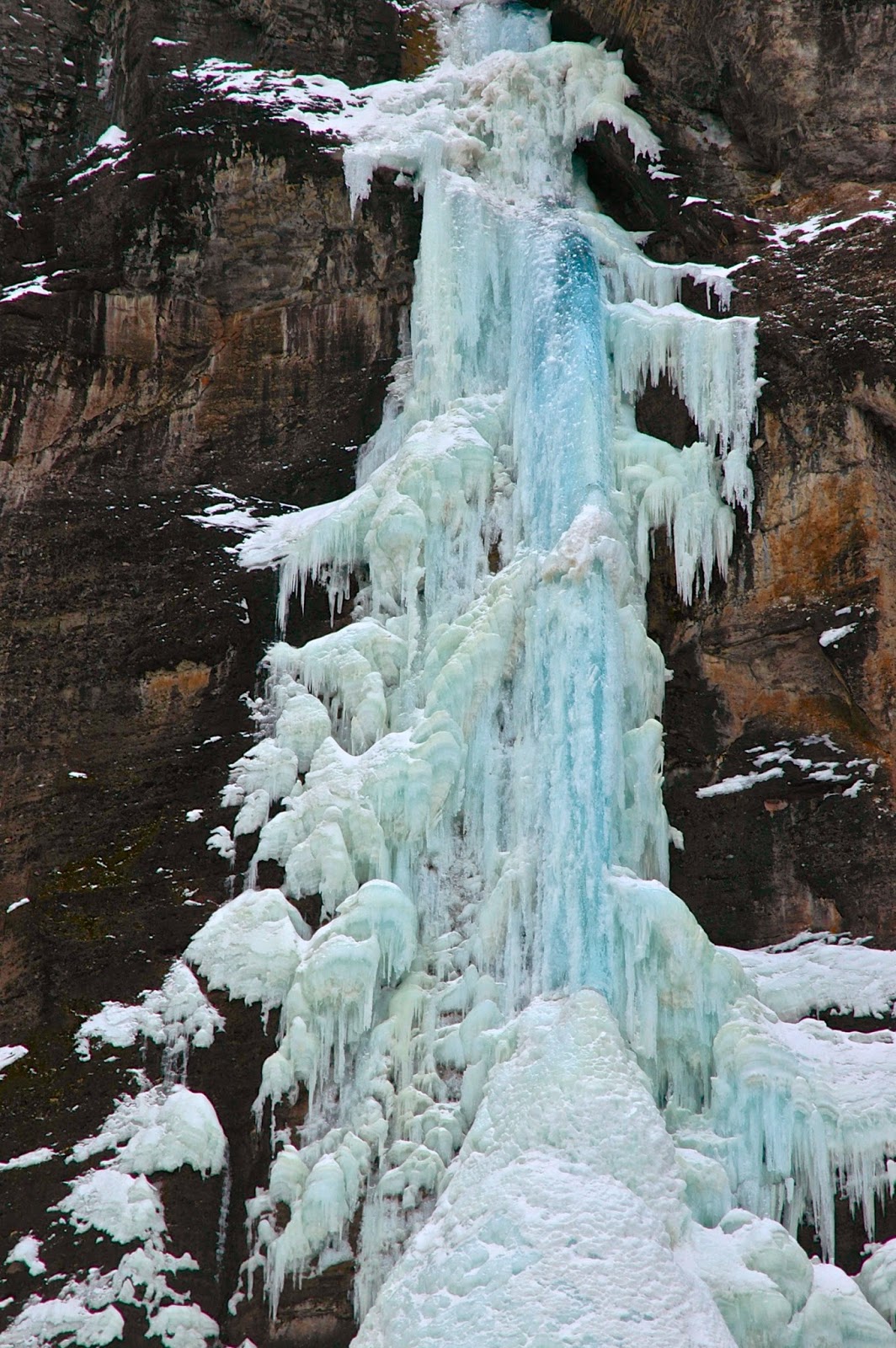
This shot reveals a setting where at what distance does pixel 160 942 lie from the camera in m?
11.6

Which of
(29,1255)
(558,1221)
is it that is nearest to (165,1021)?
(29,1255)

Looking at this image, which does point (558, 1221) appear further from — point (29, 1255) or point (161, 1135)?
point (29, 1255)

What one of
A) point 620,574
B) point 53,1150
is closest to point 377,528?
point 620,574

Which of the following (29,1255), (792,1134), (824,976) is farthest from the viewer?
(824,976)

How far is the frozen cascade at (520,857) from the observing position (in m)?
9.28

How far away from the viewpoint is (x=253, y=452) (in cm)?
1338

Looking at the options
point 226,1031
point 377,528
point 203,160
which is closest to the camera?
point 226,1031

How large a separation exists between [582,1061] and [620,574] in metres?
3.64

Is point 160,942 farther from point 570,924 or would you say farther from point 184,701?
point 570,924

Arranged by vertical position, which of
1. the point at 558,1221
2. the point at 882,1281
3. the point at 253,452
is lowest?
the point at 882,1281

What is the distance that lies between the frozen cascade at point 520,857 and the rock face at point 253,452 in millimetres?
364

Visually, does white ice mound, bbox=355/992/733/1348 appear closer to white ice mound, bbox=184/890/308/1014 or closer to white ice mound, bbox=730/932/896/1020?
white ice mound, bbox=730/932/896/1020

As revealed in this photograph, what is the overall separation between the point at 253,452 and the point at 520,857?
471 centimetres

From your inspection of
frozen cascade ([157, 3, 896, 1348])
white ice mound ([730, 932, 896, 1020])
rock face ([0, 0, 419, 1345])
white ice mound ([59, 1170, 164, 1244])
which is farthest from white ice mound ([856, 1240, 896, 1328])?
rock face ([0, 0, 419, 1345])
